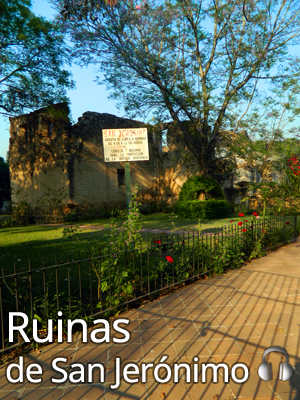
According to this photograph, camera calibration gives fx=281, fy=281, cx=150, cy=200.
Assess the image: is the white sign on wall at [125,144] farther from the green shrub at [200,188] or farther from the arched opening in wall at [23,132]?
the arched opening in wall at [23,132]

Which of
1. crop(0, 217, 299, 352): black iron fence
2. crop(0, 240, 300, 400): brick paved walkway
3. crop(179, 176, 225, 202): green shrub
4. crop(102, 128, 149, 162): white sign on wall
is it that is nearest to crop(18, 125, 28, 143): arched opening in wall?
crop(179, 176, 225, 202): green shrub

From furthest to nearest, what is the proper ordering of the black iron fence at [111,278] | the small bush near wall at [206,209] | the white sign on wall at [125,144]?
the small bush near wall at [206,209] → the white sign on wall at [125,144] → the black iron fence at [111,278]

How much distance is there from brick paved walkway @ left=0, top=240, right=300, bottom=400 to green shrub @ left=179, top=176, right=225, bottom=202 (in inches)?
397

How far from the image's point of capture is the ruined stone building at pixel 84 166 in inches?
603

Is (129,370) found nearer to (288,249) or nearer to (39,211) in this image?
(288,249)

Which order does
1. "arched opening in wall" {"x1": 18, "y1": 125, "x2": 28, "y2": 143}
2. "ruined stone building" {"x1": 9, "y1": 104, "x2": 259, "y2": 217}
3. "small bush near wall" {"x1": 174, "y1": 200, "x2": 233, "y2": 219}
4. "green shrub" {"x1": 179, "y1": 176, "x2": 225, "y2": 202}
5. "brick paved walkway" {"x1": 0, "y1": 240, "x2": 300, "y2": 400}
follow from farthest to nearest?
"arched opening in wall" {"x1": 18, "y1": 125, "x2": 28, "y2": 143}
"ruined stone building" {"x1": 9, "y1": 104, "x2": 259, "y2": 217}
"green shrub" {"x1": 179, "y1": 176, "x2": 225, "y2": 202}
"small bush near wall" {"x1": 174, "y1": 200, "x2": 233, "y2": 219}
"brick paved walkway" {"x1": 0, "y1": 240, "x2": 300, "y2": 400}

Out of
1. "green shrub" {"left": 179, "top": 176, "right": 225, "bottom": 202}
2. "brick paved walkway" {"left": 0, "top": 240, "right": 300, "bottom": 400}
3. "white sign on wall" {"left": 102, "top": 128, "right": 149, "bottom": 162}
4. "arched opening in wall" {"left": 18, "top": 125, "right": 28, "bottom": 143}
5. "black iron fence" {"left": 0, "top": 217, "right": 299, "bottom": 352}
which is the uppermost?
"arched opening in wall" {"left": 18, "top": 125, "right": 28, "bottom": 143}

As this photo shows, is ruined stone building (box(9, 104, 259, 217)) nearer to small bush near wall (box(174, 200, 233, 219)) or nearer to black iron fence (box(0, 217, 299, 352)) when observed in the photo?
small bush near wall (box(174, 200, 233, 219))

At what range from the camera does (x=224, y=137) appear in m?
15.2

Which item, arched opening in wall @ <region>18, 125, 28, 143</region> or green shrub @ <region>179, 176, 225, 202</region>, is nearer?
green shrub @ <region>179, 176, 225, 202</region>

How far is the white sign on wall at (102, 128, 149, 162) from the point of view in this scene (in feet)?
19.9

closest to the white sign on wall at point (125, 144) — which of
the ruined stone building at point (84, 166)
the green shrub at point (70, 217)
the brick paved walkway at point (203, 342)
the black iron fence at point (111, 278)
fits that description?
the black iron fence at point (111, 278)

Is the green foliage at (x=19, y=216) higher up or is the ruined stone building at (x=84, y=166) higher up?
the ruined stone building at (x=84, y=166)

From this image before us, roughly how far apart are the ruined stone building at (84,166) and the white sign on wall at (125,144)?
8.24m
